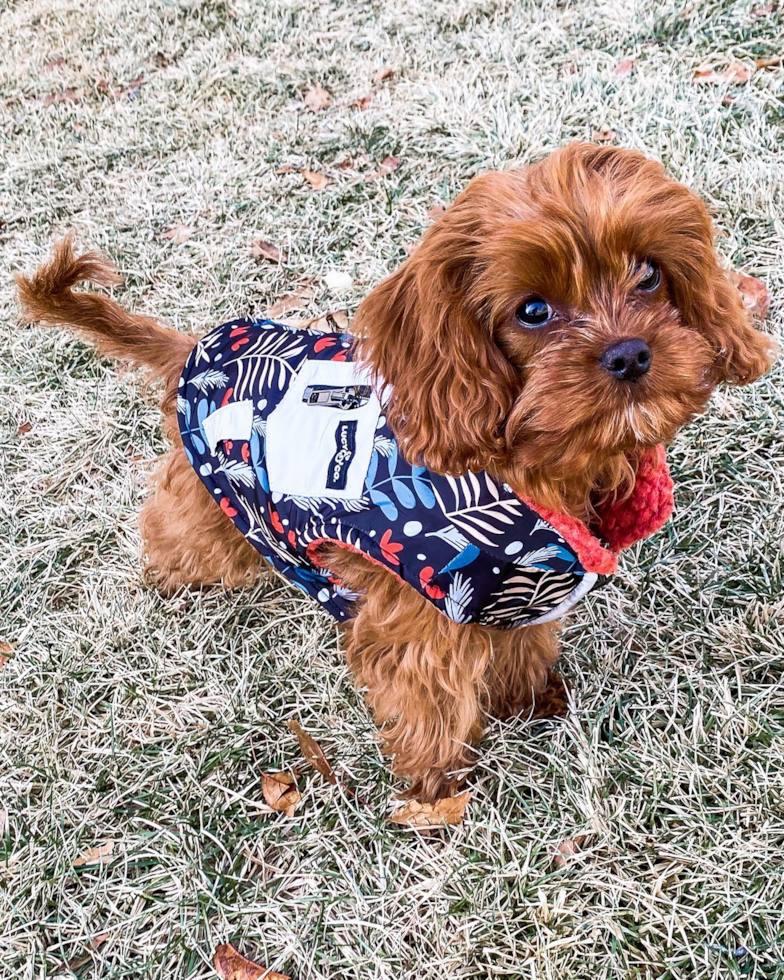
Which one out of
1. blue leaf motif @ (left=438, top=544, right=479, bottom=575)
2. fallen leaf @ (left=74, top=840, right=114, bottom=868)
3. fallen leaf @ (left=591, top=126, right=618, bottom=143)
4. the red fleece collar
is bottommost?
fallen leaf @ (left=74, top=840, right=114, bottom=868)

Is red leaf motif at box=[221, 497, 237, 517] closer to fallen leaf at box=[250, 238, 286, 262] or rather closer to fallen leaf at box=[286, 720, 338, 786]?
fallen leaf at box=[286, 720, 338, 786]

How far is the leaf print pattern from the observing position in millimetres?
1875

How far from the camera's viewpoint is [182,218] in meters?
4.75

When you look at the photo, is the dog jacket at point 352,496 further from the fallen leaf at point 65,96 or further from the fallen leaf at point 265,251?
the fallen leaf at point 65,96

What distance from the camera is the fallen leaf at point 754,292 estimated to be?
3.34m

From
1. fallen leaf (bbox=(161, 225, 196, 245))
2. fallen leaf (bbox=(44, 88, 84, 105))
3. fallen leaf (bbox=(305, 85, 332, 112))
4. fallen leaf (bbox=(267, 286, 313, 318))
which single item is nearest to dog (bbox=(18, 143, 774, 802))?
fallen leaf (bbox=(267, 286, 313, 318))

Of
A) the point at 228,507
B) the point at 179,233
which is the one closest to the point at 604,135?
the point at 179,233

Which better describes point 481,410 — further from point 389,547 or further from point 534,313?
point 389,547

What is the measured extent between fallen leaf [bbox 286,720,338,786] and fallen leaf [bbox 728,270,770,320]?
8.12 ft

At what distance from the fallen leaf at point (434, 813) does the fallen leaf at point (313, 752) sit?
25 centimetres

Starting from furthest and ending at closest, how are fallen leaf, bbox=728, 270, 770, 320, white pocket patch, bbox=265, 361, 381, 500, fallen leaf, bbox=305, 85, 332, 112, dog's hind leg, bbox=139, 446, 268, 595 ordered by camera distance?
fallen leaf, bbox=305, 85, 332, 112, fallen leaf, bbox=728, 270, 770, 320, dog's hind leg, bbox=139, 446, 268, 595, white pocket patch, bbox=265, 361, 381, 500

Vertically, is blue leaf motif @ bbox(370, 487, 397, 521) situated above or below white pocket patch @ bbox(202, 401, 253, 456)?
below

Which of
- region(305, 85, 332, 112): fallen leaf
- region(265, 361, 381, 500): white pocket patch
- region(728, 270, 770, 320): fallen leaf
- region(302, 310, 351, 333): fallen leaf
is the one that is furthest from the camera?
region(305, 85, 332, 112): fallen leaf

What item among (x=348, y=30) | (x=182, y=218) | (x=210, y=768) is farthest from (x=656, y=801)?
(x=348, y=30)
